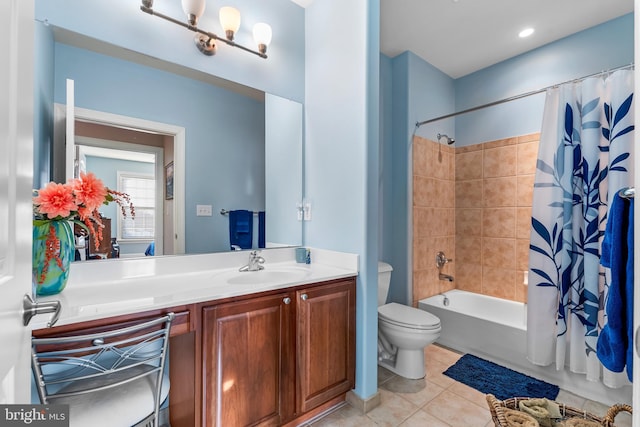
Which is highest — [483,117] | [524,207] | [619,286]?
[483,117]

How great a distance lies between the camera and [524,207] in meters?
2.71

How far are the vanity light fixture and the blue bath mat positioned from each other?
8.49ft

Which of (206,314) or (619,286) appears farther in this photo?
(206,314)

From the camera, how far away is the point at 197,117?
173 centimetres

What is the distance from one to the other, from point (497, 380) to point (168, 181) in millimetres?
2487

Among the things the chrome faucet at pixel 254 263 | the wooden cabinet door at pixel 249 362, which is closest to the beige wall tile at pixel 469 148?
the chrome faucet at pixel 254 263

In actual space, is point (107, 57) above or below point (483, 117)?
below

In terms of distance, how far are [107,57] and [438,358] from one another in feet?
9.63

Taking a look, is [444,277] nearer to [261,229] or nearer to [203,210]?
[261,229]

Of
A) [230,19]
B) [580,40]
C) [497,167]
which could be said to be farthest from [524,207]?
[230,19]

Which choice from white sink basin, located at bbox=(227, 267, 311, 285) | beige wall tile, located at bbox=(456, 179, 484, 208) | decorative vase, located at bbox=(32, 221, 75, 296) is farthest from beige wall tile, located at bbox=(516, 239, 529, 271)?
decorative vase, located at bbox=(32, 221, 75, 296)

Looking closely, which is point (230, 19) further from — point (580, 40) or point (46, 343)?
point (580, 40)

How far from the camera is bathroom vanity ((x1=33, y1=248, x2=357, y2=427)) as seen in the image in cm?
116

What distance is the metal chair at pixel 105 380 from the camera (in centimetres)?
91
